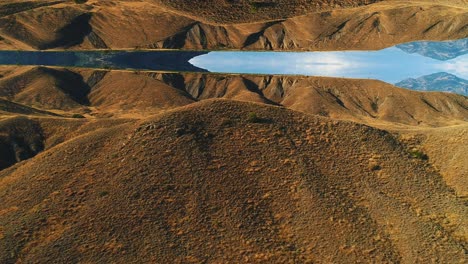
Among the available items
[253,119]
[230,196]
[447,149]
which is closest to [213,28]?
[253,119]

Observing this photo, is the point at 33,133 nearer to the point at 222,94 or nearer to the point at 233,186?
the point at 233,186

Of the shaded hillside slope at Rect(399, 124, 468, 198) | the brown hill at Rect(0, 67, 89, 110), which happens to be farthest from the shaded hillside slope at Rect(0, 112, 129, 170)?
the shaded hillside slope at Rect(399, 124, 468, 198)

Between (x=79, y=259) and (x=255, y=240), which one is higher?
(x=79, y=259)

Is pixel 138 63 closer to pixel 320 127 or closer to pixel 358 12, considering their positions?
pixel 358 12

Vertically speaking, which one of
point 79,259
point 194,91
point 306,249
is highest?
point 79,259

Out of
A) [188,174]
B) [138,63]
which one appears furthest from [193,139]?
[138,63]

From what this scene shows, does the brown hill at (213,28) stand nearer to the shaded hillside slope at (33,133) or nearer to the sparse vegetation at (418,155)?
A: the shaded hillside slope at (33,133)

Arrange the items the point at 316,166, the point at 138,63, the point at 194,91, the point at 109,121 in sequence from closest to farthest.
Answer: the point at 316,166
the point at 109,121
the point at 194,91
the point at 138,63
